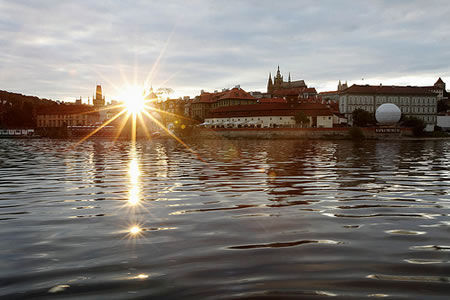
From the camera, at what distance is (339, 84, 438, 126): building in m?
130

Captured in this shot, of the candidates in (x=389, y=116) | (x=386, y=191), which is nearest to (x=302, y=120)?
(x=389, y=116)

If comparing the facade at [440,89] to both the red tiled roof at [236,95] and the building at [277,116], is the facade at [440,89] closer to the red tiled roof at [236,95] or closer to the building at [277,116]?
the red tiled roof at [236,95]

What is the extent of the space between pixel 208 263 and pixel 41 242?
2977 mm

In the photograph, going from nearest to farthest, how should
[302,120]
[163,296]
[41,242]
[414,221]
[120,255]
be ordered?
[163,296]
[120,255]
[41,242]
[414,221]
[302,120]

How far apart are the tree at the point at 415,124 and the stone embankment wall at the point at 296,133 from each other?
218 cm

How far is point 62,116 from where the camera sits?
15262cm

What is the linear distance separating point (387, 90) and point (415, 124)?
4257 cm

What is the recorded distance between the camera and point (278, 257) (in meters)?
5.71

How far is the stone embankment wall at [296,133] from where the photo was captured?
276ft

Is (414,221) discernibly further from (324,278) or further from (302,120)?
(302,120)

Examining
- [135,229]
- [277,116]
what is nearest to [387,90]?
[277,116]

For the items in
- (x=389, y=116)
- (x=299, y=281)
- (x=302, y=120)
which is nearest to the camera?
(x=299, y=281)

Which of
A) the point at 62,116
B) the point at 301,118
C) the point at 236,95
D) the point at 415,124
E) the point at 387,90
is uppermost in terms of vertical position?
the point at 387,90

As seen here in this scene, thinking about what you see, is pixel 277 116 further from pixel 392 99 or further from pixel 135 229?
pixel 135 229
